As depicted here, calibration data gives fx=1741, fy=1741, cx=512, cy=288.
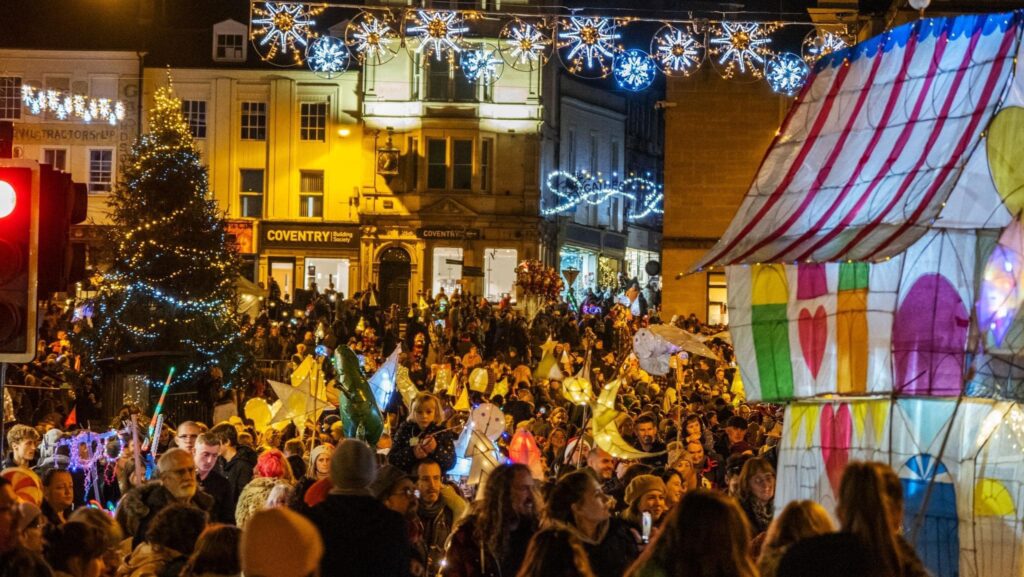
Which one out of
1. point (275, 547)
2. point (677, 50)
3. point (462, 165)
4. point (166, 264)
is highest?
point (462, 165)

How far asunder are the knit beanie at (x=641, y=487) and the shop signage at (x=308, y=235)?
147 feet

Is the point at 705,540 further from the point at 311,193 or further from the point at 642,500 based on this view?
the point at 311,193

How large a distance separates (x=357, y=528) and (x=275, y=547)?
1.76m

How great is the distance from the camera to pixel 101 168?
180ft

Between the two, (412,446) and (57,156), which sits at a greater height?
(57,156)

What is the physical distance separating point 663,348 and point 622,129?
44789 mm

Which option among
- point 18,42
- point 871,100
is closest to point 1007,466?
point 871,100

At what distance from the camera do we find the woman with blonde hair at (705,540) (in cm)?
639

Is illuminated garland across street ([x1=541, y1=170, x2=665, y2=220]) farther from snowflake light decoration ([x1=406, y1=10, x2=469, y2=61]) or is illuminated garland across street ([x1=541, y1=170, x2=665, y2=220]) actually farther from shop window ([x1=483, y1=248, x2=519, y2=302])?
snowflake light decoration ([x1=406, y1=10, x2=469, y2=61])

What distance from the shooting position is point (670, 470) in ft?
39.9

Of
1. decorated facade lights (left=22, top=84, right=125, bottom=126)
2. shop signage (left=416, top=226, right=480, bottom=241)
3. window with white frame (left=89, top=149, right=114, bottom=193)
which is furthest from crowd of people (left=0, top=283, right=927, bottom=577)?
window with white frame (left=89, top=149, right=114, bottom=193)

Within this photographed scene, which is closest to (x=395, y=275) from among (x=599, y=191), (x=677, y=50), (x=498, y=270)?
(x=498, y=270)

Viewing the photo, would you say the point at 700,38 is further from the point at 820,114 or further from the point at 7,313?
the point at 7,313

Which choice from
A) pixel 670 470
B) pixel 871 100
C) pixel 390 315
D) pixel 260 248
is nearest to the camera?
pixel 871 100
